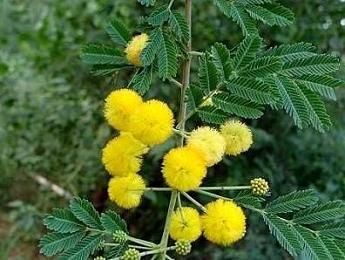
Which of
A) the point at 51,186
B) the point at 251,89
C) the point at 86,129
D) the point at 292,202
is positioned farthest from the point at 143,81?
the point at 51,186

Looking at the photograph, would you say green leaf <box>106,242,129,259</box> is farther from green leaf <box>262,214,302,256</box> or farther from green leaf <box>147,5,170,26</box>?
green leaf <box>147,5,170,26</box>

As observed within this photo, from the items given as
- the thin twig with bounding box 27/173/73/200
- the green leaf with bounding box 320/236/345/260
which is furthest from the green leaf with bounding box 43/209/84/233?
the thin twig with bounding box 27/173/73/200

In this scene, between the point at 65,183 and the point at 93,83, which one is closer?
the point at 93,83

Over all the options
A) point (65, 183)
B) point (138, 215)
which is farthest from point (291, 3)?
point (65, 183)

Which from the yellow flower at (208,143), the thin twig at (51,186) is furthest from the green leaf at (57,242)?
the thin twig at (51,186)

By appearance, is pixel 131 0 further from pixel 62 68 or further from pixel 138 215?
pixel 138 215
